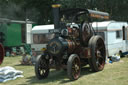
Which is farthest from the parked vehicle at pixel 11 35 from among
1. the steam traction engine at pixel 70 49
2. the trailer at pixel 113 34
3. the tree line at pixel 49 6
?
the steam traction engine at pixel 70 49

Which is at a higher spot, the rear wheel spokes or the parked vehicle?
the parked vehicle

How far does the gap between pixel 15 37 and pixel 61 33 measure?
35.0 feet

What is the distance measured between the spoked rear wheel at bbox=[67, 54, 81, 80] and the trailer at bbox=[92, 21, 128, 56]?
3.96m

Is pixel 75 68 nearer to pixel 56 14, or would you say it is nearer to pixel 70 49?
pixel 70 49

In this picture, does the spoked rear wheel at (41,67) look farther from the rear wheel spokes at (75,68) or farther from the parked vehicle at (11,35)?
the parked vehicle at (11,35)

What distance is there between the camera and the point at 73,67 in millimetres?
6473

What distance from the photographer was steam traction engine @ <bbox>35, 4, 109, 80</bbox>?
21.7ft

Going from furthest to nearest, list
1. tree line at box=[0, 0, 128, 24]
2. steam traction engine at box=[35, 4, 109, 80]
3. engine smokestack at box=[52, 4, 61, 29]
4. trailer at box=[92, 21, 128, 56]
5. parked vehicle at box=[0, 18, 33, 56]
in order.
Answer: tree line at box=[0, 0, 128, 24], parked vehicle at box=[0, 18, 33, 56], trailer at box=[92, 21, 128, 56], engine smokestack at box=[52, 4, 61, 29], steam traction engine at box=[35, 4, 109, 80]

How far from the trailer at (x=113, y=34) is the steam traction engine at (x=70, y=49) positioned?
256 centimetres

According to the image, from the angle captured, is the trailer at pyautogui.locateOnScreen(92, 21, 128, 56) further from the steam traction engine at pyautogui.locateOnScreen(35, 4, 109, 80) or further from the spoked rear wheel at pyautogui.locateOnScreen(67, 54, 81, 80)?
the spoked rear wheel at pyautogui.locateOnScreen(67, 54, 81, 80)

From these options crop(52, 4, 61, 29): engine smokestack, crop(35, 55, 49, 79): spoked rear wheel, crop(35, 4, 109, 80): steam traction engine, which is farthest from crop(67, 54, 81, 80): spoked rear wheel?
crop(52, 4, 61, 29): engine smokestack

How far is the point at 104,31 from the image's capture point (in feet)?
35.9

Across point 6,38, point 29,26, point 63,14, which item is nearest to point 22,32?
point 29,26

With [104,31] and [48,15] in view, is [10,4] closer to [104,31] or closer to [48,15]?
[48,15]
